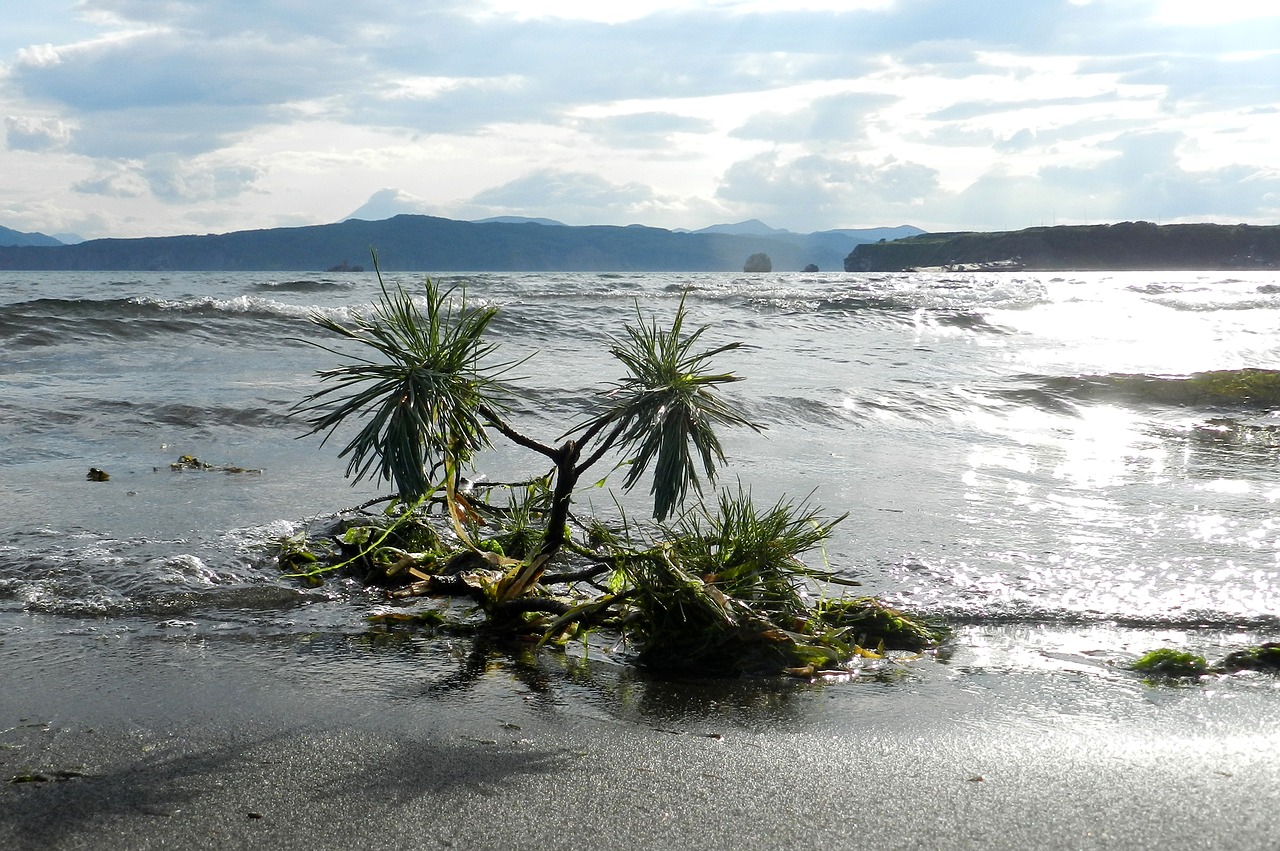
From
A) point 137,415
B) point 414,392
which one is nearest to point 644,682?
point 414,392

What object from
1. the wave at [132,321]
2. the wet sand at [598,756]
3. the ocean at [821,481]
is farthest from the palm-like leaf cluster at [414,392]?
the wave at [132,321]

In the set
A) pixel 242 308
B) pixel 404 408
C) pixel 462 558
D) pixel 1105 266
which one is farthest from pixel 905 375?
pixel 1105 266

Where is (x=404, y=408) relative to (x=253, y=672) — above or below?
above

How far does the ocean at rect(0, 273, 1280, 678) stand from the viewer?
471 cm

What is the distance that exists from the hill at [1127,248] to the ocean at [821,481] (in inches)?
4430

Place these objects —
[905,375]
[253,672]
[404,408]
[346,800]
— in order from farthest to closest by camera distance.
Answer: [905,375] < [253,672] < [404,408] < [346,800]

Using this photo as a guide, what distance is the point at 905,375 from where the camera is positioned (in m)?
15.9

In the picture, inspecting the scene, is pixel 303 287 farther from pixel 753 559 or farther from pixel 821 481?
pixel 753 559

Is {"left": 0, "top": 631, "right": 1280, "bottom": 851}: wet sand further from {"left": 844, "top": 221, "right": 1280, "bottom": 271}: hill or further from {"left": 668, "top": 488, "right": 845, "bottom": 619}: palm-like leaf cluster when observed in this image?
{"left": 844, "top": 221, "right": 1280, "bottom": 271}: hill

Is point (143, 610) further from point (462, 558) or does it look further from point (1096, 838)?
point (1096, 838)

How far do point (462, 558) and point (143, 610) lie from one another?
5.15ft

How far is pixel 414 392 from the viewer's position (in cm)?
347

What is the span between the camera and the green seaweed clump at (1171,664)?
389 centimetres

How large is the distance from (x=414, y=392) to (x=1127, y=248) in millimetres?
146529
